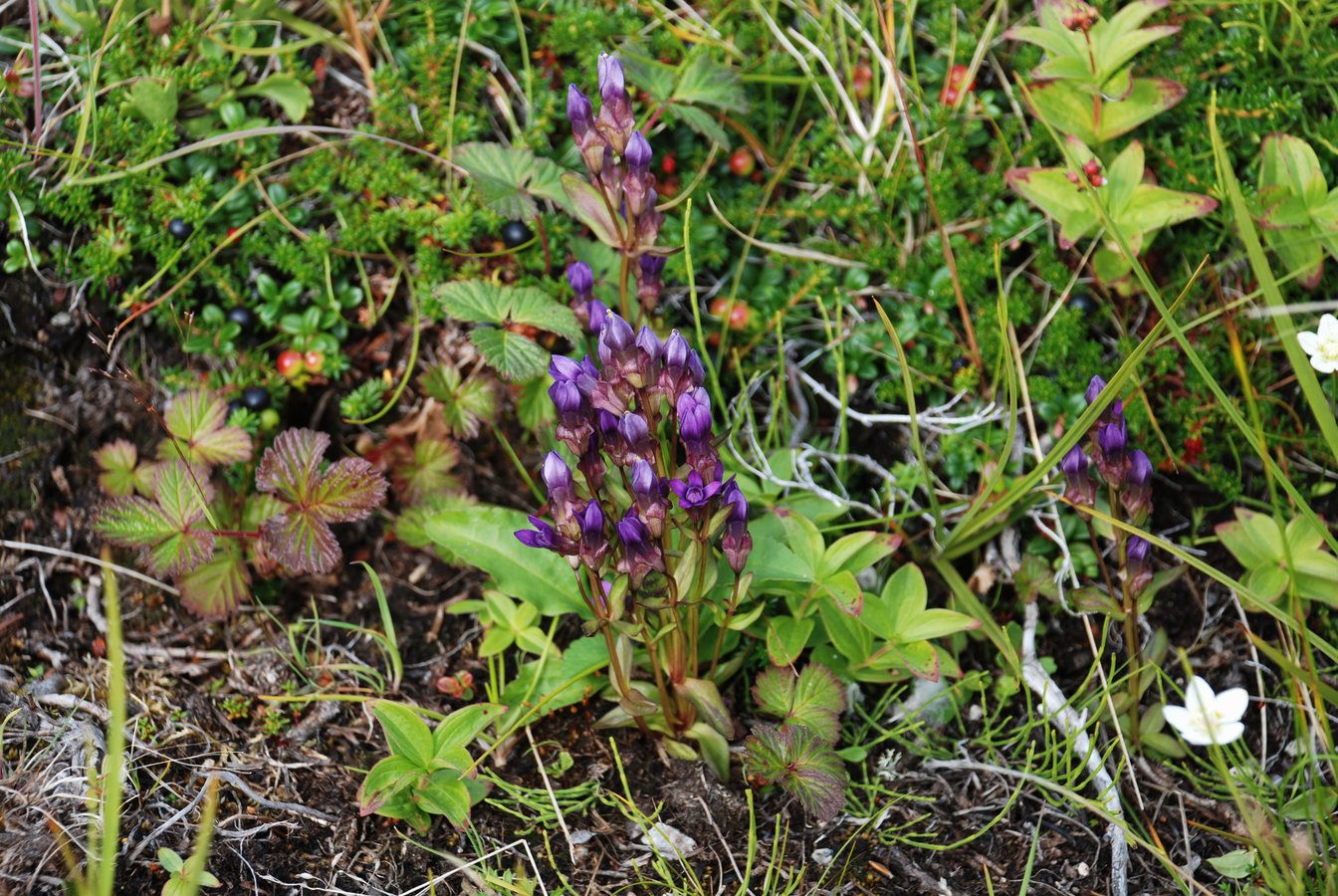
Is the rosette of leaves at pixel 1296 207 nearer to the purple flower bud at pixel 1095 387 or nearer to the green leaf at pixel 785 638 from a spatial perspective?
the purple flower bud at pixel 1095 387

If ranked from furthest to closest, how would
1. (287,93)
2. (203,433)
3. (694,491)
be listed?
(287,93), (203,433), (694,491)

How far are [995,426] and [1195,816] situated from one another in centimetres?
105

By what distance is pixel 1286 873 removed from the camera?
1.79 m

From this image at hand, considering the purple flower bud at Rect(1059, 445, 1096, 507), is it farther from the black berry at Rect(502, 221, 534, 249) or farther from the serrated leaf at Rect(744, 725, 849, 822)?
the black berry at Rect(502, 221, 534, 249)

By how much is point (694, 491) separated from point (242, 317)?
1.62 metres

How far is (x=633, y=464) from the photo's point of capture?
1.78 meters

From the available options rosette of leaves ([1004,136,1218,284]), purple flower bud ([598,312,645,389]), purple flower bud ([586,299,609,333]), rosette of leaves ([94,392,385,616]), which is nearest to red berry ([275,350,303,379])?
rosette of leaves ([94,392,385,616])

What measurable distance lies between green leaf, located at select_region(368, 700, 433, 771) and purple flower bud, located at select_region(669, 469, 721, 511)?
2.31 ft

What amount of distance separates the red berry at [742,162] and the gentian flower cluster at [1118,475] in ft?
4.46

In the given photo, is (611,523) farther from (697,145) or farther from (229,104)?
(229,104)

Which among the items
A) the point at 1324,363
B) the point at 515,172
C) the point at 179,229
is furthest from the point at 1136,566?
the point at 179,229

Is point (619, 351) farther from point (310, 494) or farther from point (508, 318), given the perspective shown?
point (310, 494)

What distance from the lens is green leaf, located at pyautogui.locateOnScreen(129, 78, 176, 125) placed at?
266cm

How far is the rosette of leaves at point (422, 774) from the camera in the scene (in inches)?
73.8
